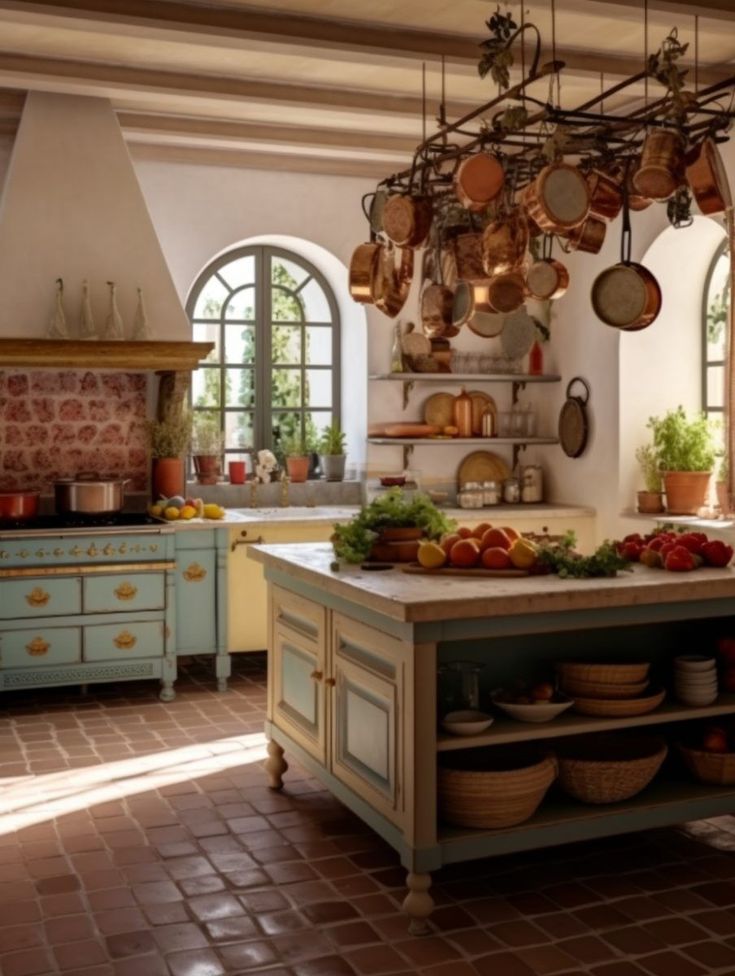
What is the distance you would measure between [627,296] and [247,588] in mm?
3363

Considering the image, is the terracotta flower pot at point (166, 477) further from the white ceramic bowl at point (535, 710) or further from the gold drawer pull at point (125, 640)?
the white ceramic bowl at point (535, 710)

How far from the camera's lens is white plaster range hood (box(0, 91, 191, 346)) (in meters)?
6.57

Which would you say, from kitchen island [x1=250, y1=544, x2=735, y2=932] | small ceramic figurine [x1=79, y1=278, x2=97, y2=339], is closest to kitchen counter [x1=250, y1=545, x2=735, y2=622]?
kitchen island [x1=250, y1=544, x2=735, y2=932]

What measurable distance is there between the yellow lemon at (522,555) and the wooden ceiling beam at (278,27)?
256 cm

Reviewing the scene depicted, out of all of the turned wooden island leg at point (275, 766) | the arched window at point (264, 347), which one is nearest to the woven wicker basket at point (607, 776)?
the turned wooden island leg at point (275, 766)

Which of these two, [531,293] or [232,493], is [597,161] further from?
[232,493]

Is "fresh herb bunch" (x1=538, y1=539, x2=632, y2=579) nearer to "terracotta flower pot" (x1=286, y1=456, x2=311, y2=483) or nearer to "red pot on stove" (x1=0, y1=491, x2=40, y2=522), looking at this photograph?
"red pot on stove" (x1=0, y1=491, x2=40, y2=522)

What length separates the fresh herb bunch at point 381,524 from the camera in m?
4.43

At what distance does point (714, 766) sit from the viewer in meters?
4.25

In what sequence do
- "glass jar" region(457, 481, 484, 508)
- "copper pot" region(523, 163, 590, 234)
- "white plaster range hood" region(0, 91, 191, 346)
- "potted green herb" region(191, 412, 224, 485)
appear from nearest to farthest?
1. "copper pot" region(523, 163, 590, 234)
2. "white plaster range hood" region(0, 91, 191, 346)
3. "potted green herb" region(191, 412, 224, 485)
4. "glass jar" region(457, 481, 484, 508)

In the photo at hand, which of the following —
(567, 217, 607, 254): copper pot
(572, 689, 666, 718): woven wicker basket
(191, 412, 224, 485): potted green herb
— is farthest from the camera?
(191, 412, 224, 485): potted green herb

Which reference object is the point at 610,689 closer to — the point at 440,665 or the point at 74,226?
the point at 440,665

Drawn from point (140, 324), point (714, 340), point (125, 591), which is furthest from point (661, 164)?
point (125, 591)

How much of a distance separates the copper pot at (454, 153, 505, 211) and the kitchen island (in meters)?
1.41
